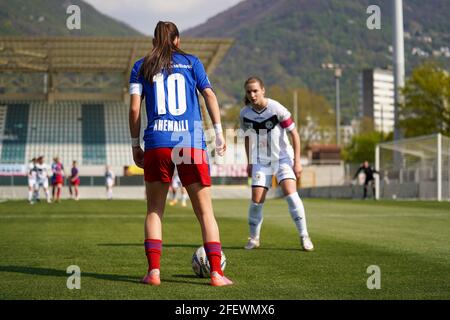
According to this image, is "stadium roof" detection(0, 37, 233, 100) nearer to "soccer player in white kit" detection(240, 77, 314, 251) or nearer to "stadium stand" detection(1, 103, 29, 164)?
"stadium stand" detection(1, 103, 29, 164)

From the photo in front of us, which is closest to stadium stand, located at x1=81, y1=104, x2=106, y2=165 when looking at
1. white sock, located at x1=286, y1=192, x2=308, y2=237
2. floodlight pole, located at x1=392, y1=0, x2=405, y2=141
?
floodlight pole, located at x1=392, y1=0, x2=405, y2=141

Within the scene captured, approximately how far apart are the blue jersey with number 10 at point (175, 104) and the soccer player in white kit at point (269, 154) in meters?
3.38

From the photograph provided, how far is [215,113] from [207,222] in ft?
3.03

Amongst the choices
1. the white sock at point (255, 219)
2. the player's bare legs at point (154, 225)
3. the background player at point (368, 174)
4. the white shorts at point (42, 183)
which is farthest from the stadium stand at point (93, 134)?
the player's bare legs at point (154, 225)

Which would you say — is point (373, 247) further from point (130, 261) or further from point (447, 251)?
point (130, 261)

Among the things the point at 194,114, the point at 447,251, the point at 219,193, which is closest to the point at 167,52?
the point at 194,114

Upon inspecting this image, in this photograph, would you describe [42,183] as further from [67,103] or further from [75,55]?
[67,103]

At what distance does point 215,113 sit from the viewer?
7031 mm

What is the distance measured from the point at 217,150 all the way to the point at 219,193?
53.5 meters

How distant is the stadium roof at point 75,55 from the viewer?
60719 mm

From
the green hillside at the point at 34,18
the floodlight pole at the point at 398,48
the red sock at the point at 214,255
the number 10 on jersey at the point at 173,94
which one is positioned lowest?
the red sock at the point at 214,255

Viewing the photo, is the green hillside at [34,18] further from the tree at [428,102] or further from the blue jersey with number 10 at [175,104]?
the blue jersey with number 10 at [175,104]

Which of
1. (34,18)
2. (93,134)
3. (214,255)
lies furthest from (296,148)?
(34,18)

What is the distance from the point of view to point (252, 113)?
34.6ft
